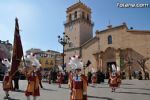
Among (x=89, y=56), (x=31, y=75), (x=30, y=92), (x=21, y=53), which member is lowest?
(x=30, y=92)

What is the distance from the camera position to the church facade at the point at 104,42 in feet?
148

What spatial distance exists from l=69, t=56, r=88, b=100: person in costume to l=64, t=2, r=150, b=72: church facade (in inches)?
1404

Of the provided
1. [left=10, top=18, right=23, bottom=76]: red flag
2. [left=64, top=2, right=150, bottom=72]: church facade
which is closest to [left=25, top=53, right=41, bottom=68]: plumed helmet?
[left=10, top=18, right=23, bottom=76]: red flag

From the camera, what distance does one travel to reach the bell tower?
170 feet

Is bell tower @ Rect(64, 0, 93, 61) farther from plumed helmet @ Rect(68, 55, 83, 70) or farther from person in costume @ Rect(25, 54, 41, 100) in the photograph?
plumed helmet @ Rect(68, 55, 83, 70)

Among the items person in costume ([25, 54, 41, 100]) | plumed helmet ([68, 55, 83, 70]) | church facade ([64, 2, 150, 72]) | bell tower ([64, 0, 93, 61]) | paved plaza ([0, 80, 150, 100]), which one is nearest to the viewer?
plumed helmet ([68, 55, 83, 70])

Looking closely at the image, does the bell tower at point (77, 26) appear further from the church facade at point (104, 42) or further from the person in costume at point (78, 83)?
the person in costume at point (78, 83)

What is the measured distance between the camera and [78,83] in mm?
8875

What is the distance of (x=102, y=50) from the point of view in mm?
50062

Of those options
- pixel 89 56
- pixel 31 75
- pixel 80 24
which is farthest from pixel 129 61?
pixel 31 75

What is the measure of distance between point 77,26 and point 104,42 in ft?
20.8

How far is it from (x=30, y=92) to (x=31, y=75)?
704 mm

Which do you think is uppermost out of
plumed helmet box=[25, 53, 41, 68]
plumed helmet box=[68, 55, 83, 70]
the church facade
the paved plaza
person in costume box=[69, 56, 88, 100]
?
the church facade

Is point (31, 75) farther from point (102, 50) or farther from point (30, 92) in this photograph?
point (102, 50)
